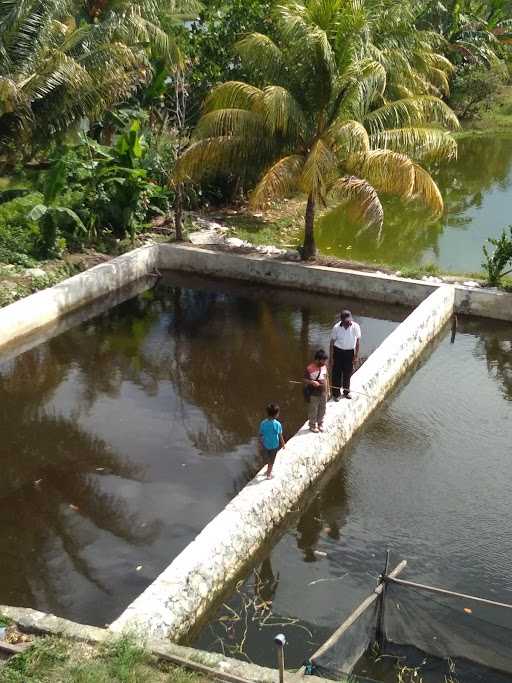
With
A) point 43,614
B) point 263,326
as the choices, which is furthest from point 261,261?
point 43,614

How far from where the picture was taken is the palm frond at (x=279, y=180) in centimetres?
1459

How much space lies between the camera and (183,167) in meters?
15.4

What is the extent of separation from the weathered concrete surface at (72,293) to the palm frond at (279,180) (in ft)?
10.1

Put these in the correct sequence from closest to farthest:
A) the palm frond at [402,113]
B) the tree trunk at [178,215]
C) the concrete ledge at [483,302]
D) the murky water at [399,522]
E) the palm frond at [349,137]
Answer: the murky water at [399,522], the palm frond at [349,137], the concrete ledge at [483,302], the palm frond at [402,113], the tree trunk at [178,215]

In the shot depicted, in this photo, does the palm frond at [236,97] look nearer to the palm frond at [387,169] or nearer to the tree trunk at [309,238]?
the palm frond at [387,169]

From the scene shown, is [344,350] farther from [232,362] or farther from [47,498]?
[47,498]

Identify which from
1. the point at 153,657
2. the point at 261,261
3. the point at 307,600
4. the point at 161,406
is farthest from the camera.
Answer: the point at 261,261

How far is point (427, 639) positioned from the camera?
264 inches

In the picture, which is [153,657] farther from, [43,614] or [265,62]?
[265,62]

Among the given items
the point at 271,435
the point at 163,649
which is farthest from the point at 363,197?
the point at 163,649

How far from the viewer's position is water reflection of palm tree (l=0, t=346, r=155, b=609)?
8203 mm

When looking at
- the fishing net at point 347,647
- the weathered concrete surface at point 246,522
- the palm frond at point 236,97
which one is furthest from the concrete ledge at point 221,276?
the fishing net at point 347,647

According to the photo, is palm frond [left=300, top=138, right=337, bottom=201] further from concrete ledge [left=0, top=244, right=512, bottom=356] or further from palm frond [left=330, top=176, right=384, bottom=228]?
concrete ledge [left=0, top=244, right=512, bottom=356]

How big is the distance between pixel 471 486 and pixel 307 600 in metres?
2.90
